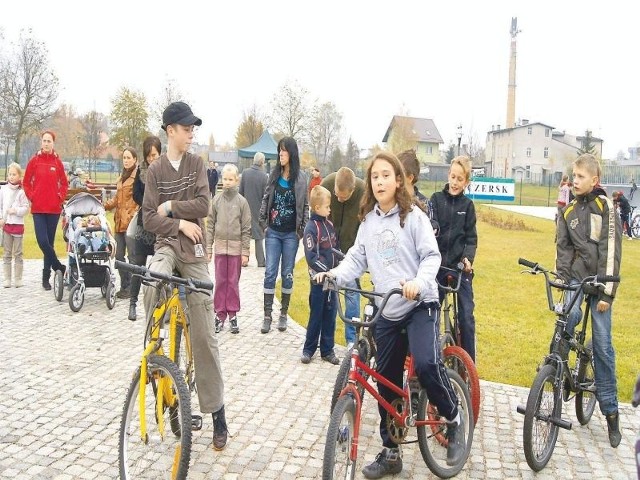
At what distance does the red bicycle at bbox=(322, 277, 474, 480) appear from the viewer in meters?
3.44

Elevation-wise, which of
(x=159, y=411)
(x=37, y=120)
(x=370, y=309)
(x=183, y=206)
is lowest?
(x=159, y=411)

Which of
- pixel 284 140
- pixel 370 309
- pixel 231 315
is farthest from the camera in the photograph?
pixel 231 315

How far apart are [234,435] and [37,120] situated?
1435 inches

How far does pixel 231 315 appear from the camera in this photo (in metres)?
7.80

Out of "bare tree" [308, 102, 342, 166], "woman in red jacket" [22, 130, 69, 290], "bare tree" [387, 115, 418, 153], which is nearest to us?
"woman in red jacket" [22, 130, 69, 290]

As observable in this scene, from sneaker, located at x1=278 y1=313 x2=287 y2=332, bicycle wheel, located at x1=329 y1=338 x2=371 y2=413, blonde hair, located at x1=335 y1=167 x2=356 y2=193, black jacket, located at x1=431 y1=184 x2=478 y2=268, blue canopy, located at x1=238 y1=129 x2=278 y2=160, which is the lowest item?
sneaker, located at x1=278 y1=313 x2=287 y2=332

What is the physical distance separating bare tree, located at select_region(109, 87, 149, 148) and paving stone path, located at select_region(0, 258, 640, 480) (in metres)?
33.7

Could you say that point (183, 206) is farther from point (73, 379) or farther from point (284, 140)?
point (284, 140)

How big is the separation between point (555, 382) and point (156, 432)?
104 inches

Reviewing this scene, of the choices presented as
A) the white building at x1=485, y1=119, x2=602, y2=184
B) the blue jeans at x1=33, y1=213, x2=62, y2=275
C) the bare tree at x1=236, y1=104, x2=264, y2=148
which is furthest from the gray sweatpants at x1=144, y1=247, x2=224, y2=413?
the white building at x1=485, y1=119, x2=602, y2=184

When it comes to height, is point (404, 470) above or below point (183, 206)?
below

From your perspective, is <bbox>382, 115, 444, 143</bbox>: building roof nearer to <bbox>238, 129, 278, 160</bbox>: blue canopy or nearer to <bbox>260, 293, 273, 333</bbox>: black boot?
<bbox>238, 129, 278, 160</bbox>: blue canopy

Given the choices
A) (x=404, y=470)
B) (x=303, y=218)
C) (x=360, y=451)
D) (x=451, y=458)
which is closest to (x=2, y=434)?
(x=360, y=451)

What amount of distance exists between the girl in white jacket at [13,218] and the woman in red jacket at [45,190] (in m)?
0.57
